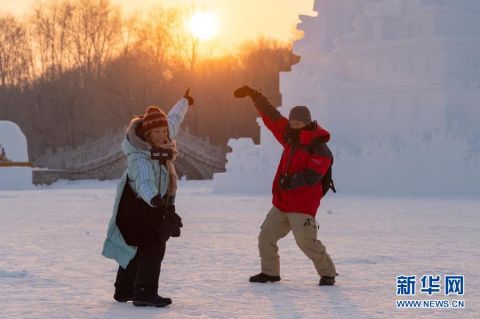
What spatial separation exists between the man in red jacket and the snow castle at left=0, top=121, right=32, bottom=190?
30.5m

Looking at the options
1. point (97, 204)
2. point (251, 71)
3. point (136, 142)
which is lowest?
point (97, 204)

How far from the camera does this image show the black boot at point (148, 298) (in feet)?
21.8

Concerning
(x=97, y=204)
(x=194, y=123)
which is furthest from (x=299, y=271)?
(x=194, y=123)

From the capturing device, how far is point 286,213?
25.5ft

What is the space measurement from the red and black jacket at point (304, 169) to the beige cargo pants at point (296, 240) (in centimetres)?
8

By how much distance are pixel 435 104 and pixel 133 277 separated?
27.5 meters

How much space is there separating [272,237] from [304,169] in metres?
0.69

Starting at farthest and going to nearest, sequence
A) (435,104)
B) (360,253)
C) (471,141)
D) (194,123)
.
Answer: (194,123)
(435,104)
(471,141)
(360,253)

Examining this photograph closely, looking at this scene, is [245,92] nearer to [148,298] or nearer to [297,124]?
[297,124]

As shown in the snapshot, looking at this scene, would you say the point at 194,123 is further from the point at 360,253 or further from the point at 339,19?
the point at 360,253

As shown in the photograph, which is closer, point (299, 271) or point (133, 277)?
point (133, 277)

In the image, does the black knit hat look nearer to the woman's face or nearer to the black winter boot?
the woman's face

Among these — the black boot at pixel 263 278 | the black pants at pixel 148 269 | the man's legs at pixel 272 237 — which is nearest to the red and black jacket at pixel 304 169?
the man's legs at pixel 272 237

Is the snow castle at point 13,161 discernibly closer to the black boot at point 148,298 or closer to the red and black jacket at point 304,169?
the red and black jacket at point 304,169
